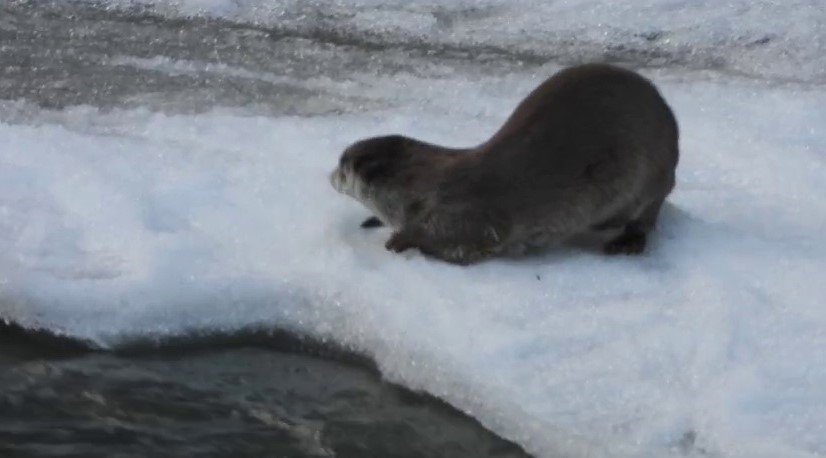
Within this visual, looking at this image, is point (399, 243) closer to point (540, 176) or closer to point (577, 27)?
point (540, 176)

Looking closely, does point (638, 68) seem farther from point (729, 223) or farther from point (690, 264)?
point (690, 264)

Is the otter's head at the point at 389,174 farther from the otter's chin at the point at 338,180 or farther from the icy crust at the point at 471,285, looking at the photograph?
the icy crust at the point at 471,285

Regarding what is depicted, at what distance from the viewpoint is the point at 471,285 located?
3660mm

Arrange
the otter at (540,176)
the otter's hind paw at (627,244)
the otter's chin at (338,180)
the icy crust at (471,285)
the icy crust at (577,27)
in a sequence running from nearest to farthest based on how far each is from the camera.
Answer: the icy crust at (471,285) < the otter at (540,176) < the otter's hind paw at (627,244) < the otter's chin at (338,180) < the icy crust at (577,27)

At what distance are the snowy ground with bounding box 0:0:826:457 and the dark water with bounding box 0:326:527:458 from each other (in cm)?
6

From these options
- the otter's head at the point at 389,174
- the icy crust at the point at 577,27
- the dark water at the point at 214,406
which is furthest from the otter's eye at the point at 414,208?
the icy crust at the point at 577,27

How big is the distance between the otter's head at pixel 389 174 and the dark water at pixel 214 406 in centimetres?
53

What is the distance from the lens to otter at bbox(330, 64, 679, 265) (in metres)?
3.80

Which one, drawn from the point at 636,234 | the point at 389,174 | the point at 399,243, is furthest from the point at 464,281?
the point at 636,234

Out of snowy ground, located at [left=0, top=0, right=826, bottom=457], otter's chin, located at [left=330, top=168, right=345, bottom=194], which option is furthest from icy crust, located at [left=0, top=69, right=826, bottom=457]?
otter's chin, located at [left=330, top=168, right=345, bottom=194]

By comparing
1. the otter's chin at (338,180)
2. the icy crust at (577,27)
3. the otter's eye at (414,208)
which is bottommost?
the icy crust at (577,27)

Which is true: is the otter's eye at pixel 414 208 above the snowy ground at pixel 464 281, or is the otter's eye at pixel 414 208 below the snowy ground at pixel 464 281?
above

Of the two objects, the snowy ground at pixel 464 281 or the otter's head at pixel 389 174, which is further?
the otter's head at pixel 389 174

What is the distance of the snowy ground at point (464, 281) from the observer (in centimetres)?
316
